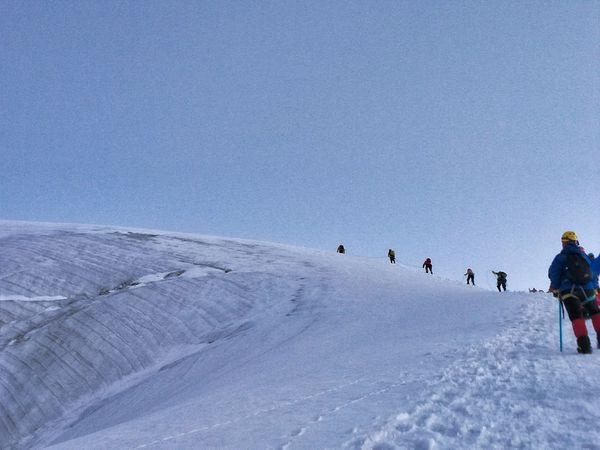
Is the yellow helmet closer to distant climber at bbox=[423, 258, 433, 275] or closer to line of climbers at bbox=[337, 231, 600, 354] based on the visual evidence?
line of climbers at bbox=[337, 231, 600, 354]

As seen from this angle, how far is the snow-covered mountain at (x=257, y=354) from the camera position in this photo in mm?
3689

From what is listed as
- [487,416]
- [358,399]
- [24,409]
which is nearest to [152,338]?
[24,409]

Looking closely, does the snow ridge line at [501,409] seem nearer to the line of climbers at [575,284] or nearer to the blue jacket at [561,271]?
the line of climbers at [575,284]

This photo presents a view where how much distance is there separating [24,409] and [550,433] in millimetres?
17456

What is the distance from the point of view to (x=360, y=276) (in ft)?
69.5

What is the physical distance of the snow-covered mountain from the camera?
369 cm

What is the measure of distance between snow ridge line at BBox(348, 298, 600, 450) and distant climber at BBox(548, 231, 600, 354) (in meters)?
0.84

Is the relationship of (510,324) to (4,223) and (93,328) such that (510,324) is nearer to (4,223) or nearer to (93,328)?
(93,328)

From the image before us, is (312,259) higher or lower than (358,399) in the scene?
higher

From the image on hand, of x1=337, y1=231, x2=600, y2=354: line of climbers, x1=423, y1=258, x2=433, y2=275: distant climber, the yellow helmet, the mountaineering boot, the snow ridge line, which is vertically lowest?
the snow ridge line

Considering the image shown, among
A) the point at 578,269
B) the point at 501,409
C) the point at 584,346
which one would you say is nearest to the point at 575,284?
the point at 578,269

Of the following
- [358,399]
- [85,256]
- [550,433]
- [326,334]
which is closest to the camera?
[550,433]

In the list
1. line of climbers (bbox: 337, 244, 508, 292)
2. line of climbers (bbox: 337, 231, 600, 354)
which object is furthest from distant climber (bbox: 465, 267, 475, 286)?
line of climbers (bbox: 337, 231, 600, 354)

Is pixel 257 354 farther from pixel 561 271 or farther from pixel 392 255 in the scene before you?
pixel 392 255
